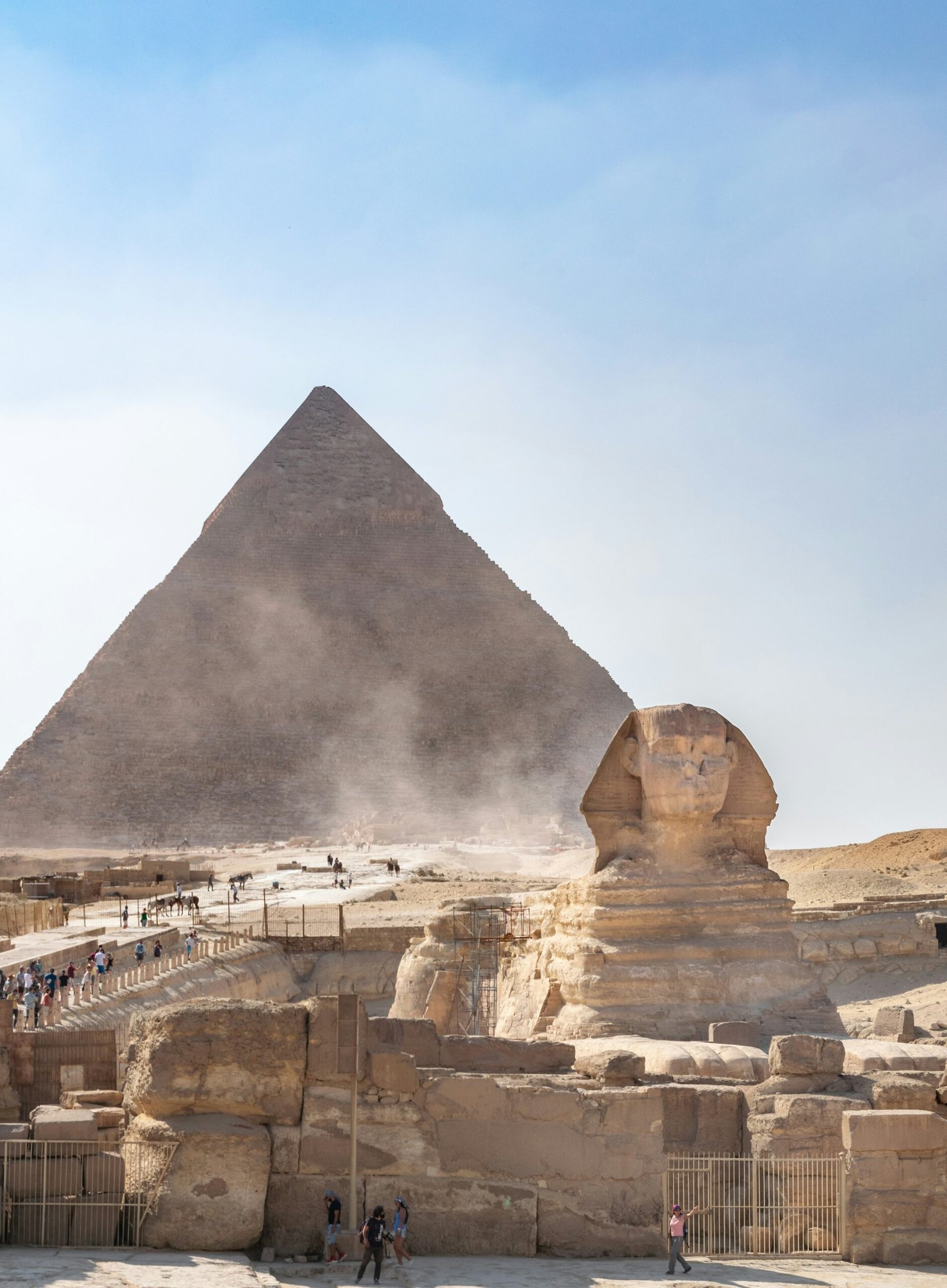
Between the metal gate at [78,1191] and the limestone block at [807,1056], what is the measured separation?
188 centimetres

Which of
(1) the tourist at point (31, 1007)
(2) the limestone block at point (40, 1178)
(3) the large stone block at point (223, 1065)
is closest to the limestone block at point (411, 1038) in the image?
(3) the large stone block at point (223, 1065)

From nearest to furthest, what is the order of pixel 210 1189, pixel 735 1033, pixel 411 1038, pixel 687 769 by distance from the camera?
pixel 210 1189
pixel 411 1038
pixel 735 1033
pixel 687 769

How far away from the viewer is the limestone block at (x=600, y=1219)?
4582 mm

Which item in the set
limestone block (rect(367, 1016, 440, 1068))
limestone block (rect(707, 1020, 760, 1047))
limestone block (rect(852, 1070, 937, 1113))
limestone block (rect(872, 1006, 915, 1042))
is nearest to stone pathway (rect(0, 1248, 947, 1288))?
limestone block (rect(852, 1070, 937, 1113))

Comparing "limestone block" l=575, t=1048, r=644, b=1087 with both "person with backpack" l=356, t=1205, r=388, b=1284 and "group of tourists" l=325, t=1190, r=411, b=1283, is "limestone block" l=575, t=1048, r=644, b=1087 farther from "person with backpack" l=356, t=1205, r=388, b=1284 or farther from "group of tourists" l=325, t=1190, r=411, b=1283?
"person with backpack" l=356, t=1205, r=388, b=1284

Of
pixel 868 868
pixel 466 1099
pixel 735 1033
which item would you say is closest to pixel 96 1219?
pixel 466 1099

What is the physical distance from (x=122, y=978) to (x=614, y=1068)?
10200 mm

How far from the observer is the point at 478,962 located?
9578mm

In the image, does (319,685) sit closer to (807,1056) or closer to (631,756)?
(631,756)

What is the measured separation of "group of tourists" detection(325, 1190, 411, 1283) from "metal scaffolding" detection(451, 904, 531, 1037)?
453 cm

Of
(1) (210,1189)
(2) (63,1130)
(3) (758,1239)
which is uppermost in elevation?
(2) (63,1130)

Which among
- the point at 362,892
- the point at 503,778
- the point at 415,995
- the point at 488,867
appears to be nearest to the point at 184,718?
the point at 503,778

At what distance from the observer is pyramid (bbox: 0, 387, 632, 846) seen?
11650cm

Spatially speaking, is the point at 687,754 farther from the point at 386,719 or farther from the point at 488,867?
the point at 386,719
